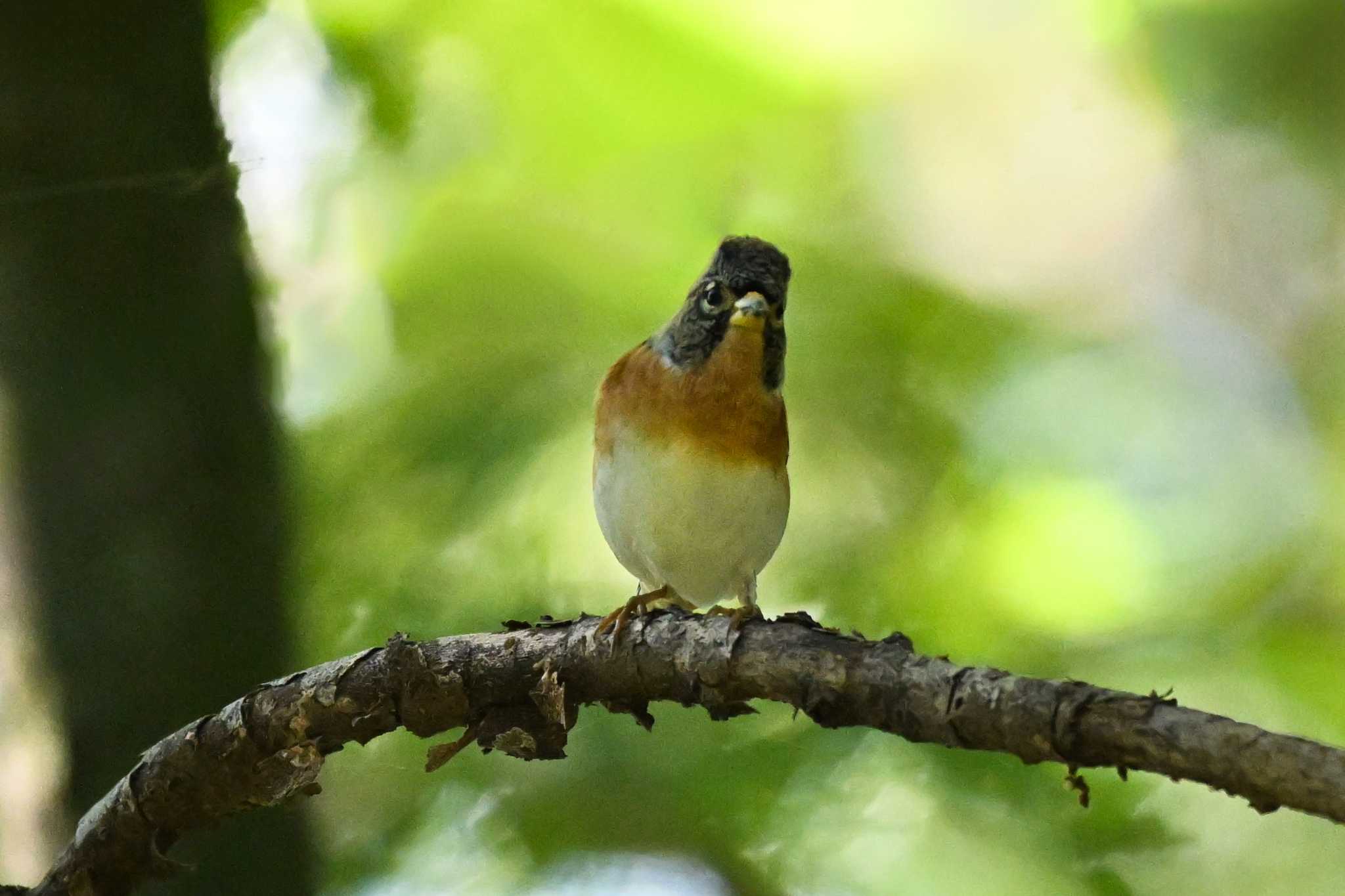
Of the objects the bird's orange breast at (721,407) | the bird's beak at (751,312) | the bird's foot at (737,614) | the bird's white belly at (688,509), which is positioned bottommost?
the bird's foot at (737,614)

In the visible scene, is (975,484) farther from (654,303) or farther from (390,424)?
(390,424)

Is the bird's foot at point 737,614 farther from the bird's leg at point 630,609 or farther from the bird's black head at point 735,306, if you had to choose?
the bird's black head at point 735,306

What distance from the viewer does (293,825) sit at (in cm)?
218

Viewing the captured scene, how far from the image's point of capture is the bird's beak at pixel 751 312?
1755 millimetres

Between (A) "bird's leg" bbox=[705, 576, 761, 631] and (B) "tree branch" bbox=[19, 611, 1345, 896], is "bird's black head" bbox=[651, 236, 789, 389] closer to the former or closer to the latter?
(A) "bird's leg" bbox=[705, 576, 761, 631]

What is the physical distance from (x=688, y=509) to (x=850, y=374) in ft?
2.57

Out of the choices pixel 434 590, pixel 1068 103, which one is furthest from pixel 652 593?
pixel 1068 103

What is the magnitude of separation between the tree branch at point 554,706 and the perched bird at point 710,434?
0.91ft

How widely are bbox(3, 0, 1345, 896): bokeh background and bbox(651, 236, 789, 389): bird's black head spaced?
0.56m

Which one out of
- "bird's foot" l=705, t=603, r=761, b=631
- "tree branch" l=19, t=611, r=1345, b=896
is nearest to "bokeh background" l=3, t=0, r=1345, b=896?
"tree branch" l=19, t=611, r=1345, b=896

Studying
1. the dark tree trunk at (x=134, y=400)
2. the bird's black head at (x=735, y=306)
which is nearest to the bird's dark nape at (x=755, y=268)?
the bird's black head at (x=735, y=306)

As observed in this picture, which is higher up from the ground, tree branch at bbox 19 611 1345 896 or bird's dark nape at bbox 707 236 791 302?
bird's dark nape at bbox 707 236 791 302

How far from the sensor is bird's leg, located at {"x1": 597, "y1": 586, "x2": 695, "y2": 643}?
1524 mm

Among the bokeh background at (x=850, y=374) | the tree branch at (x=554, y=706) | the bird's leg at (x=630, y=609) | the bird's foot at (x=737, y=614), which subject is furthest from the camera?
the bokeh background at (x=850, y=374)
